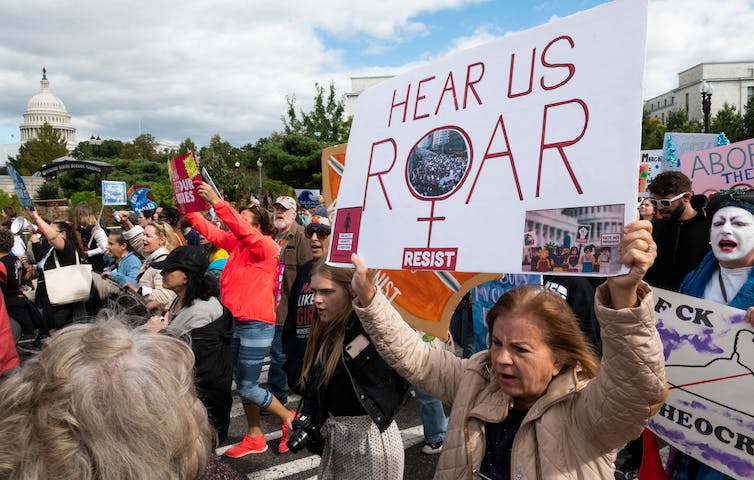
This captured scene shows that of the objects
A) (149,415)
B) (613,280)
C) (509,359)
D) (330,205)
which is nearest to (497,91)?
(613,280)

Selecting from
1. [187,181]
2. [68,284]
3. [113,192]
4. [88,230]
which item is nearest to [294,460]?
[187,181]

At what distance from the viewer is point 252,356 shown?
415 centimetres

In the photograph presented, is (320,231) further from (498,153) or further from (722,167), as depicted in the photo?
(722,167)

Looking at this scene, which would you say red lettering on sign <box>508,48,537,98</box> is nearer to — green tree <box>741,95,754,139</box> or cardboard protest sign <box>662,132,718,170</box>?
cardboard protest sign <box>662,132,718,170</box>

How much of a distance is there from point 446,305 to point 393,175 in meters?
1.26

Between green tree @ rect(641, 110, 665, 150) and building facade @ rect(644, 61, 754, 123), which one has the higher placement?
building facade @ rect(644, 61, 754, 123)

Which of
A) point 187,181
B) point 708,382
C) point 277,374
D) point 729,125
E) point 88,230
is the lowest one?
point 277,374

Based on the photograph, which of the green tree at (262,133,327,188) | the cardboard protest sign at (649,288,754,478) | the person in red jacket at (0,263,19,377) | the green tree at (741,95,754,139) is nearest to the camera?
the cardboard protest sign at (649,288,754,478)

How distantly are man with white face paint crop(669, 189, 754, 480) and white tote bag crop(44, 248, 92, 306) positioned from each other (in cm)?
557

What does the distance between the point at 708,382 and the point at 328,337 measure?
1.64 meters

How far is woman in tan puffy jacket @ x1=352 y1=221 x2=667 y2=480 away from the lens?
1.30 metres

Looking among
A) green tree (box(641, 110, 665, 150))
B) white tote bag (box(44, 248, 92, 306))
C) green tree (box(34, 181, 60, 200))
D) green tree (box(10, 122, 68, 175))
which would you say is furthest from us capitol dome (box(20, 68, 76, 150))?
white tote bag (box(44, 248, 92, 306))

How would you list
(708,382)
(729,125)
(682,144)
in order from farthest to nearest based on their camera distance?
1. (729,125)
2. (682,144)
3. (708,382)

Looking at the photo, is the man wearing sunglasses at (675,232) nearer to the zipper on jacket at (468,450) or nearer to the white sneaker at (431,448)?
the white sneaker at (431,448)
